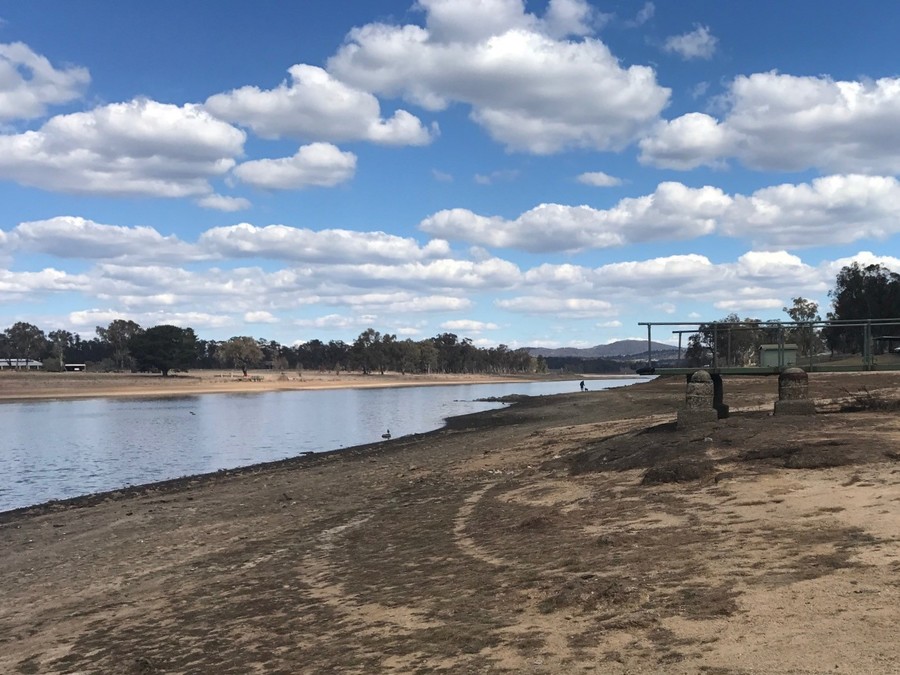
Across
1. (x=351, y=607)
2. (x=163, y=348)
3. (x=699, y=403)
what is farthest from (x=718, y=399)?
(x=163, y=348)

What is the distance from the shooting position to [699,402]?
613 inches

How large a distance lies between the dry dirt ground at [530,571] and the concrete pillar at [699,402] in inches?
31.0

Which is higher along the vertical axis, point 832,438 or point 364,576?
point 832,438

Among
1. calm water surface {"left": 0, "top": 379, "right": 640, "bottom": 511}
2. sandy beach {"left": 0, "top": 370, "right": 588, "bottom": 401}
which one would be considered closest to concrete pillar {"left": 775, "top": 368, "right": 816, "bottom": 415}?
calm water surface {"left": 0, "top": 379, "right": 640, "bottom": 511}

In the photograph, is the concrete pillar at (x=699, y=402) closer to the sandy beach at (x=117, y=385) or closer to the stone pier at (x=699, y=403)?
the stone pier at (x=699, y=403)

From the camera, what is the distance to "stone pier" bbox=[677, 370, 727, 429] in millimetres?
15250

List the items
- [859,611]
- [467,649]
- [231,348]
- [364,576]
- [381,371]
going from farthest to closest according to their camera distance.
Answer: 1. [381,371]
2. [231,348]
3. [364,576]
4. [467,649]
5. [859,611]

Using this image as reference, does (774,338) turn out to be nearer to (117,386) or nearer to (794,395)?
(794,395)

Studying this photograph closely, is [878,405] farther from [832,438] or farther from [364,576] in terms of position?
[364,576]

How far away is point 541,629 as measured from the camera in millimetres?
5590

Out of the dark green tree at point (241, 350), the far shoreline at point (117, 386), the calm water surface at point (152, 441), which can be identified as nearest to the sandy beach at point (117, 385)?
the far shoreline at point (117, 386)

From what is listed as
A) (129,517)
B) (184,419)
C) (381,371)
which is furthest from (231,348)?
(129,517)

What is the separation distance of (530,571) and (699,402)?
957 centimetres

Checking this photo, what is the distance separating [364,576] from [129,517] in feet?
29.2
